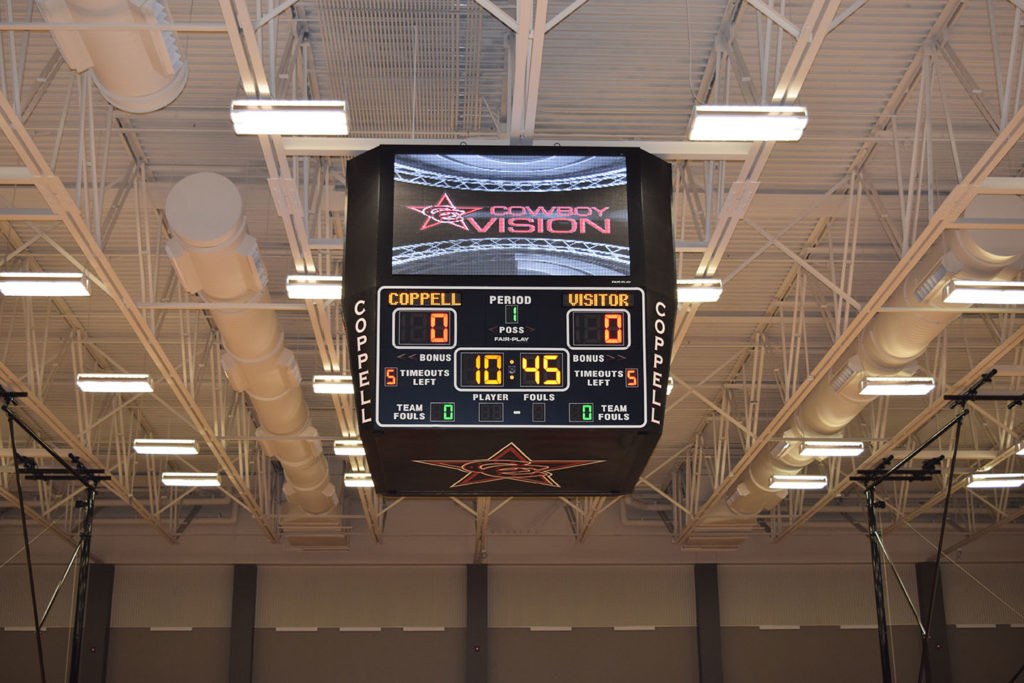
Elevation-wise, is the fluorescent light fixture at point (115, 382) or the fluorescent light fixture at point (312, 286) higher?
the fluorescent light fixture at point (312, 286)

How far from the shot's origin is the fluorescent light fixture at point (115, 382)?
1934 centimetres

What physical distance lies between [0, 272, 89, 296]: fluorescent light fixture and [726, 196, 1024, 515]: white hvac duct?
1186 centimetres

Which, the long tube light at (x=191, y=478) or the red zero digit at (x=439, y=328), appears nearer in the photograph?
the red zero digit at (x=439, y=328)

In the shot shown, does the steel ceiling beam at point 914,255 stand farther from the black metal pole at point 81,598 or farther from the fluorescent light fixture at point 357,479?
the black metal pole at point 81,598

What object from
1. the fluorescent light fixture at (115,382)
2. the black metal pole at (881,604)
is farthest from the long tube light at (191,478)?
the black metal pole at (881,604)

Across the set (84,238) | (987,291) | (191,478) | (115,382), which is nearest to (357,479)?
(191,478)

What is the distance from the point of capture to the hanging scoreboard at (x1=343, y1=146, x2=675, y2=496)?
9016 millimetres

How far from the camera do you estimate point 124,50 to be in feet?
35.4

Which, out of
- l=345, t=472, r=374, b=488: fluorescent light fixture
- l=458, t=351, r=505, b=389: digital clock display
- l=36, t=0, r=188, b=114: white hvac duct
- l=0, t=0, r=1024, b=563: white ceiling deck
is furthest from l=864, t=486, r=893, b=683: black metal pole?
l=36, t=0, r=188, b=114: white hvac duct

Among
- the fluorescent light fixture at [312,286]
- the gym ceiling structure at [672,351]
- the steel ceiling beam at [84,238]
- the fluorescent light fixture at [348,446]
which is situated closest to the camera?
the steel ceiling beam at [84,238]

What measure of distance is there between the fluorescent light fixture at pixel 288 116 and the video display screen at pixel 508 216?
1393 mm

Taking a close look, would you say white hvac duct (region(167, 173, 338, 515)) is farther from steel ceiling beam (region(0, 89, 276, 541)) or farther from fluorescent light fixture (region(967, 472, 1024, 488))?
fluorescent light fixture (region(967, 472, 1024, 488))

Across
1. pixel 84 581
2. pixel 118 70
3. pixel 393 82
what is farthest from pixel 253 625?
pixel 118 70

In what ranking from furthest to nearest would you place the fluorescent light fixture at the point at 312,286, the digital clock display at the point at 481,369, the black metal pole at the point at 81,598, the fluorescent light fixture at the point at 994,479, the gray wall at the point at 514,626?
the gray wall at the point at 514,626
the fluorescent light fixture at the point at 994,479
the black metal pole at the point at 81,598
the fluorescent light fixture at the point at 312,286
the digital clock display at the point at 481,369
